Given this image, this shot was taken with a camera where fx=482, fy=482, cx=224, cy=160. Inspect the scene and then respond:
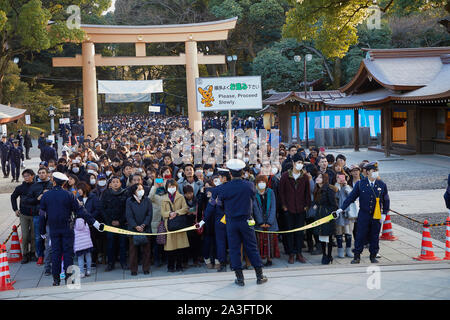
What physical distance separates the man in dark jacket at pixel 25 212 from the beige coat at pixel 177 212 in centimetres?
263

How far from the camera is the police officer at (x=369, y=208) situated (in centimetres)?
767

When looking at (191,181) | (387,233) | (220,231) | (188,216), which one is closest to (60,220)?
(188,216)

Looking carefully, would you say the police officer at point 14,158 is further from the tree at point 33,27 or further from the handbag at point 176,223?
the handbag at point 176,223

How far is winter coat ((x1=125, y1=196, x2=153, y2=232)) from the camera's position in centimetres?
784

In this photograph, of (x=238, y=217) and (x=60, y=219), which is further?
(x=60, y=219)

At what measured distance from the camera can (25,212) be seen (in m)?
8.83

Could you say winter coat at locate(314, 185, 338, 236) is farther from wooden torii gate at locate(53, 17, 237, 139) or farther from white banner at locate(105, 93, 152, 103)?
white banner at locate(105, 93, 152, 103)

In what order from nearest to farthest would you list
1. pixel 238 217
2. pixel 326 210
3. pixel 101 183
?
pixel 238 217
pixel 326 210
pixel 101 183

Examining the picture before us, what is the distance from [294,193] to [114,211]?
3.05 meters

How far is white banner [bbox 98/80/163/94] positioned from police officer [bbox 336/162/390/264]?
22672mm

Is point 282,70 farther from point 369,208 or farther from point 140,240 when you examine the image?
point 140,240

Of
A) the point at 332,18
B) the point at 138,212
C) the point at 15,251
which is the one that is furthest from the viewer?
the point at 332,18

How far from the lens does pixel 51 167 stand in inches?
449

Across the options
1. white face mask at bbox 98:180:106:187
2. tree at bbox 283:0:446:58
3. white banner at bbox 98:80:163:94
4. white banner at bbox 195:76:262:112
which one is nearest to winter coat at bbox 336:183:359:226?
white banner at bbox 195:76:262:112
